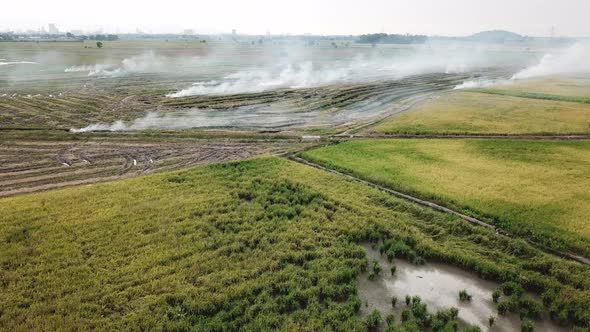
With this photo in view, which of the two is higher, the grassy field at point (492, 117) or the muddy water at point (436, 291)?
the grassy field at point (492, 117)

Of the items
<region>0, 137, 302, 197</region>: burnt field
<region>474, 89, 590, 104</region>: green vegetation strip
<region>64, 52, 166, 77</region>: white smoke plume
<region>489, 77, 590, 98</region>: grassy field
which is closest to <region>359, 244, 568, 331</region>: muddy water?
<region>0, 137, 302, 197</region>: burnt field

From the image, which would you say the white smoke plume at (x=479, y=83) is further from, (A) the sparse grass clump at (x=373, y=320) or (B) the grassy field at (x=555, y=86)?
(A) the sparse grass clump at (x=373, y=320)

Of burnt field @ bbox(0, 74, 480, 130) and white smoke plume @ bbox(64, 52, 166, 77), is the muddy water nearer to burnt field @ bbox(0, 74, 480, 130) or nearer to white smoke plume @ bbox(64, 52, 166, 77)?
burnt field @ bbox(0, 74, 480, 130)

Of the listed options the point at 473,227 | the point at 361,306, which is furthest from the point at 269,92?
the point at 361,306

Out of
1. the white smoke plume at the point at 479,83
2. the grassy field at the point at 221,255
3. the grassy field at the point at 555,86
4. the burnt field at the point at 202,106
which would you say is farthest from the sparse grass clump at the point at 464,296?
the white smoke plume at the point at 479,83

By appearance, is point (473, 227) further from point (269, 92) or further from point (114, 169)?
point (269, 92)
